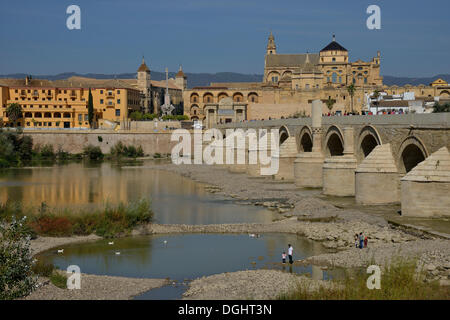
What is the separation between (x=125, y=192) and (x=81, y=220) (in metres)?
17.9

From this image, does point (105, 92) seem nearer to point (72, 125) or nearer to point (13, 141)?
point (72, 125)

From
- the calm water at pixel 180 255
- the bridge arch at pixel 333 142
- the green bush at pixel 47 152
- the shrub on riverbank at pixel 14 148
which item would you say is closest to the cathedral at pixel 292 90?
the green bush at pixel 47 152

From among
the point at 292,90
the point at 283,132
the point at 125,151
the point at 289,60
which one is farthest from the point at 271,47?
the point at 283,132

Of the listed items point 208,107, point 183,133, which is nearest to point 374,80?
point 208,107

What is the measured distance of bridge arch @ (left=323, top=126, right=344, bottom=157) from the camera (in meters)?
45.7

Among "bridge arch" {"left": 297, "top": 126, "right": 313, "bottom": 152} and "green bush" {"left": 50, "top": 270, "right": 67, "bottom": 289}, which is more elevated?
"bridge arch" {"left": 297, "top": 126, "right": 313, "bottom": 152}

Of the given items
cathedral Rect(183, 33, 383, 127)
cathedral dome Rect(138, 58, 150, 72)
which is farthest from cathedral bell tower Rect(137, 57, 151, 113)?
cathedral Rect(183, 33, 383, 127)

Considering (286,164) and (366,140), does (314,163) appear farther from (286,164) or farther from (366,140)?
(366,140)

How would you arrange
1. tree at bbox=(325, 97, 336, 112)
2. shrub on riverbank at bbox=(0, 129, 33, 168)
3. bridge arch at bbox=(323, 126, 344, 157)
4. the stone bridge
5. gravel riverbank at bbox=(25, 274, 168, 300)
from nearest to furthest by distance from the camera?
gravel riverbank at bbox=(25, 274, 168, 300)
the stone bridge
bridge arch at bbox=(323, 126, 344, 157)
shrub on riverbank at bbox=(0, 129, 33, 168)
tree at bbox=(325, 97, 336, 112)

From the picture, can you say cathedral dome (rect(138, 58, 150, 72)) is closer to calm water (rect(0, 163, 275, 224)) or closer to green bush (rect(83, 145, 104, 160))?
green bush (rect(83, 145, 104, 160))

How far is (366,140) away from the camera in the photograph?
4012 cm

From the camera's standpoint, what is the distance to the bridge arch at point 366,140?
37.7 m

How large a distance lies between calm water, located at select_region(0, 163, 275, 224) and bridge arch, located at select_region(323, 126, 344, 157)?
9.52 m
